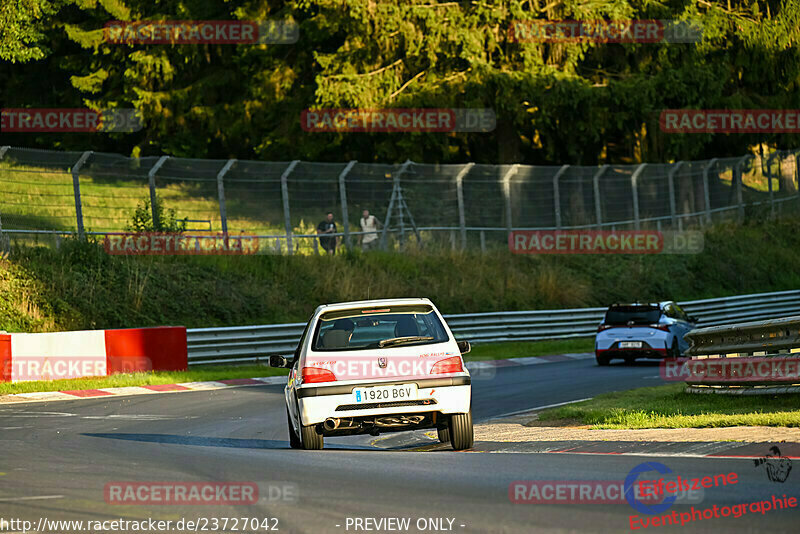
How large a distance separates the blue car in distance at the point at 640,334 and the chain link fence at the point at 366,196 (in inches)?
341

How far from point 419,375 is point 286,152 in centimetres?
3233

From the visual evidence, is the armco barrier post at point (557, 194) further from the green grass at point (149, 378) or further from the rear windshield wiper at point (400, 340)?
the rear windshield wiper at point (400, 340)

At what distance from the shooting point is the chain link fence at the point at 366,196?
85.6 feet

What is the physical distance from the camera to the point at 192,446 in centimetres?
1214

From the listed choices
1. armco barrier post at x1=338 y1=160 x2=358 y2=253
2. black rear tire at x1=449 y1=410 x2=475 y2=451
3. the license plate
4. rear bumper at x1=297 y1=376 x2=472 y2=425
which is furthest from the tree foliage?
the license plate

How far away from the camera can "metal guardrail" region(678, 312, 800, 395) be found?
521 inches

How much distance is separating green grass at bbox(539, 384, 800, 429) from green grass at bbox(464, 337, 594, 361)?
1179cm

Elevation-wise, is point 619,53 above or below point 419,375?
above

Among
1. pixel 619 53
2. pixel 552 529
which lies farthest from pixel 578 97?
pixel 552 529

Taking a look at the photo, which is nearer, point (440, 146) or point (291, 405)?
point (291, 405)

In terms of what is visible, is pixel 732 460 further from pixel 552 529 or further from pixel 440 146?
pixel 440 146

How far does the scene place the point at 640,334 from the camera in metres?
25.6

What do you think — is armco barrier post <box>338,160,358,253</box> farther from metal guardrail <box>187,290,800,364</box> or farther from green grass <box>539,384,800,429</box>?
green grass <box>539,384,800,429</box>

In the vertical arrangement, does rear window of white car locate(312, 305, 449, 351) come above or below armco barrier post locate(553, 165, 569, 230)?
above
